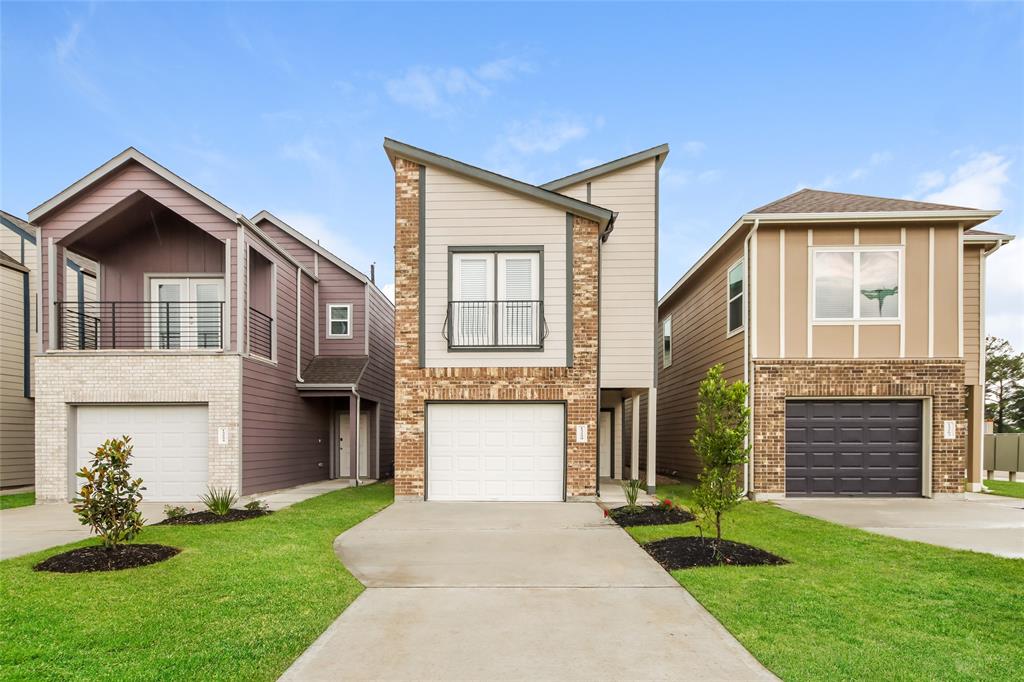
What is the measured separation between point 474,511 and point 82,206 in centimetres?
1050

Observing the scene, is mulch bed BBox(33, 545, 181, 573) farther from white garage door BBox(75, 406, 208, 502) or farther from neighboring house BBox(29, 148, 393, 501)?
white garage door BBox(75, 406, 208, 502)

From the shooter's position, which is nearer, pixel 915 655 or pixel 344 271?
pixel 915 655

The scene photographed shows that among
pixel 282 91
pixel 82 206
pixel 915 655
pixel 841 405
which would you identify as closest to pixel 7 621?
pixel 915 655

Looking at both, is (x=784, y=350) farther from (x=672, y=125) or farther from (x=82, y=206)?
(x=82, y=206)

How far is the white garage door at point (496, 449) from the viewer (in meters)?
12.1

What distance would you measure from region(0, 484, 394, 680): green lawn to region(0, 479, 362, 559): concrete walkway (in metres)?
0.88

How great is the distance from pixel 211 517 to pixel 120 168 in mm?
7714

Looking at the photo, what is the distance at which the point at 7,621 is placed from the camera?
462 cm

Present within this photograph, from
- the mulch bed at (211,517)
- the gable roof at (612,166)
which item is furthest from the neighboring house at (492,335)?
the mulch bed at (211,517)

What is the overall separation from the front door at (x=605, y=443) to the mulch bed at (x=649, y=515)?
589 cm

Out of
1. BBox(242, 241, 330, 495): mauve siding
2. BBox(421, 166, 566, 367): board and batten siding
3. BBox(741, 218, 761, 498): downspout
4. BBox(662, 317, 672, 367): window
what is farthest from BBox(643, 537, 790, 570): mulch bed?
BBox(662, 317, 672, 367): window

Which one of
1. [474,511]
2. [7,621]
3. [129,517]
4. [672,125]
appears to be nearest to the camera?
[7,621]

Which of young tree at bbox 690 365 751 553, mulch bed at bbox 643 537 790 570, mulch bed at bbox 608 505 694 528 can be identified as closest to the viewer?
mulch bed at bbox 643 537 790 570

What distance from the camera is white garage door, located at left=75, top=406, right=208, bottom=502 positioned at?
12234mm
